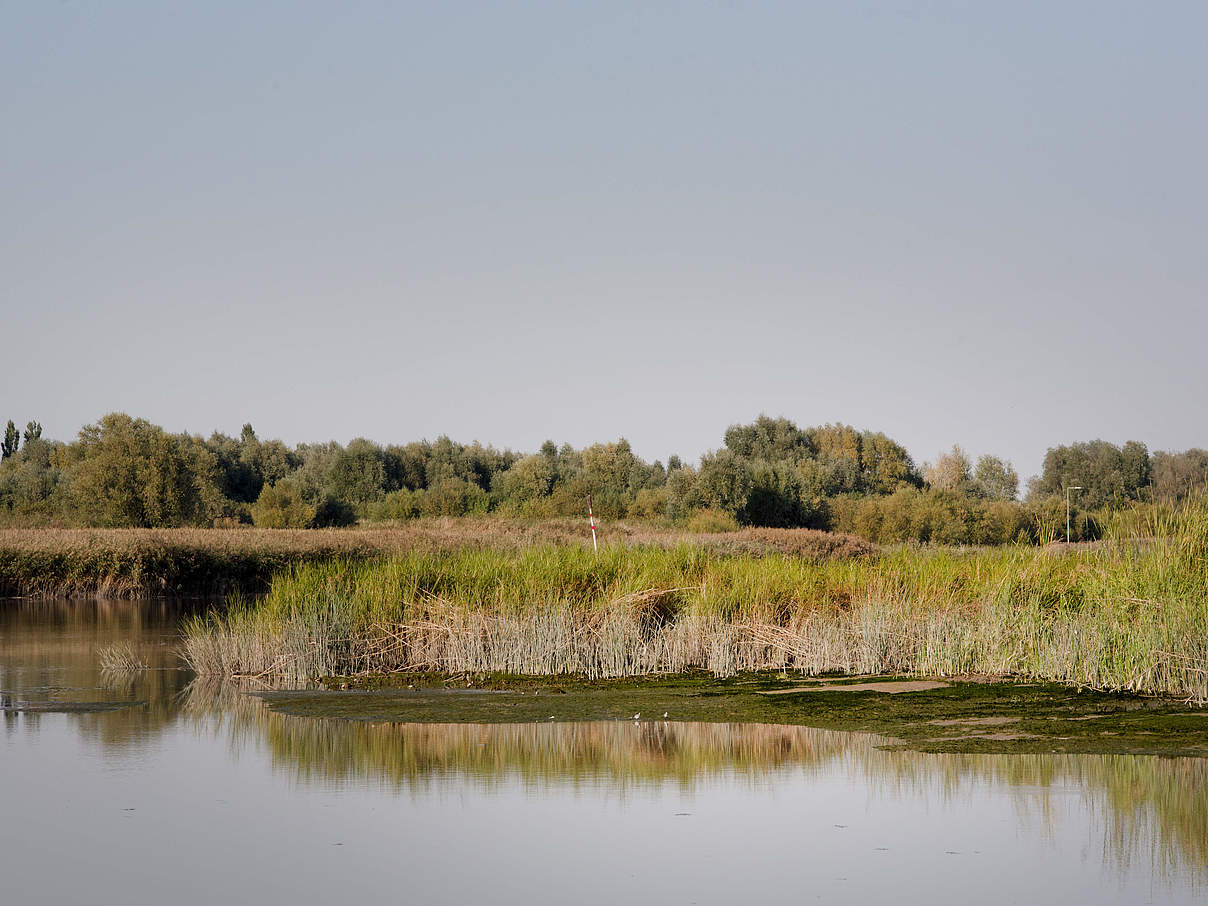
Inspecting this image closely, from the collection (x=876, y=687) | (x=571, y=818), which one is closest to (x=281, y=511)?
(x=876, y=687)

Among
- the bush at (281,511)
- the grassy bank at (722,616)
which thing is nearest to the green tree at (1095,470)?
the bush at (281,511)

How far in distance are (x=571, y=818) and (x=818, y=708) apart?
4444 mm

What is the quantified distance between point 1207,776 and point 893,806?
226 centimetres

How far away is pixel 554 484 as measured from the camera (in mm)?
70750

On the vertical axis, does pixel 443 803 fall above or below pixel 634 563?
below

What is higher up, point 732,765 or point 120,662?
point 120,662

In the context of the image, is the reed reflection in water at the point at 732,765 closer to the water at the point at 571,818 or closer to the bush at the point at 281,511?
the water at the point at 571,818

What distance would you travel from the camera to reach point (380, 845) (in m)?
7.72

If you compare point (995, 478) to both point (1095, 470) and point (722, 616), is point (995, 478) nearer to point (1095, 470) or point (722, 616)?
point (1095, 470)

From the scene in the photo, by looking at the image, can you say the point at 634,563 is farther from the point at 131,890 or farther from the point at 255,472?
the point at 255,472

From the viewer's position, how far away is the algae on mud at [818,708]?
10.3 m

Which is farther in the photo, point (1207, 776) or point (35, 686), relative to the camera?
point (35, 686)

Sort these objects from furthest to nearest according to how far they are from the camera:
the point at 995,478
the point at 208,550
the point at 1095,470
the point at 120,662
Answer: the point at 995,478 → the point at 1095,470 → the point at 208,550 → the point at 120,662

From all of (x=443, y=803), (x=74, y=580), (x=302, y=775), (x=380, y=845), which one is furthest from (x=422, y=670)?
(x=74, y=580)
